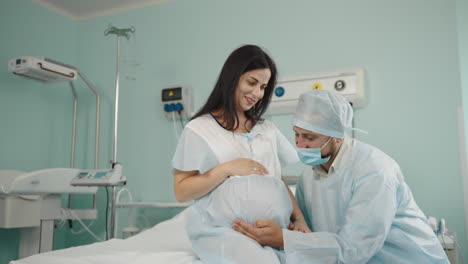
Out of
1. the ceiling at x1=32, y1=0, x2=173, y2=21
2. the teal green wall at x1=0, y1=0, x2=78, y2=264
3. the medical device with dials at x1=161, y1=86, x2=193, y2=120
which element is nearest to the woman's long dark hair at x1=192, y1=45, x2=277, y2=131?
the medical device with dials at x1=161, y1=86, x2=193, y2=120

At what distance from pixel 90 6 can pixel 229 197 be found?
2.87 metres

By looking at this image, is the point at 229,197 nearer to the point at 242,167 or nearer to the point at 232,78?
the point at 242,167

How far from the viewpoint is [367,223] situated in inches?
51.2

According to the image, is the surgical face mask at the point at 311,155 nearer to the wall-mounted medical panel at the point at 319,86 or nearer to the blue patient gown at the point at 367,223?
the blue patient gown at the point at 367,223

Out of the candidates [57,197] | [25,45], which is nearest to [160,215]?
[57,197]

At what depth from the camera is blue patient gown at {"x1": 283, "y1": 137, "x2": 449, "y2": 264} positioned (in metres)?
1.30

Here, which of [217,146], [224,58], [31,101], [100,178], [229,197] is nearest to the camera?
[229,197]

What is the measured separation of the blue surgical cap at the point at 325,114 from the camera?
1446 millimetres

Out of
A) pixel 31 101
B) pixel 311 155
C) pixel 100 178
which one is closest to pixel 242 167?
pixel 311 155

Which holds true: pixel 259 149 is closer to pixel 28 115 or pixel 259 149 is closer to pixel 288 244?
pixel 288 244

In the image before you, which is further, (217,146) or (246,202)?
(217,146)

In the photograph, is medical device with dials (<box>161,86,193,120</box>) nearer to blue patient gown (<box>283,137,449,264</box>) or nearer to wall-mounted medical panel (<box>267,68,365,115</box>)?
wall-mounted medical panel (<box>267,68,365,115</box>)

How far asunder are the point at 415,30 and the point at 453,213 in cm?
110

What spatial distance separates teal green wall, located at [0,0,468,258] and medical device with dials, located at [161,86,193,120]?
0.09 m
